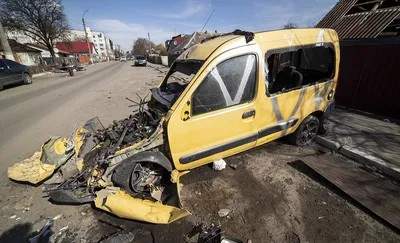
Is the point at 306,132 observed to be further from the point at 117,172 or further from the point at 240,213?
the point at 117,172

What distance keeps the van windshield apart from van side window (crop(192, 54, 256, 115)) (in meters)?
0.30

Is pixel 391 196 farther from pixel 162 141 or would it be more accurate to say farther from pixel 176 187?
pixel 162 141

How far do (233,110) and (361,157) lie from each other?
2720 millimetres

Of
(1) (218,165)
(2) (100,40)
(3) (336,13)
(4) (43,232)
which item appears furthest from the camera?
(2) (100,40)

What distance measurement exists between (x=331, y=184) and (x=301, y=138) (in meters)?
1.12

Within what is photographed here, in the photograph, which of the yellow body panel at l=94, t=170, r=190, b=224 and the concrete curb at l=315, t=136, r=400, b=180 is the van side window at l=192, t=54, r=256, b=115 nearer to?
the yellow body panel at l=94, t=170, r=190, b=224

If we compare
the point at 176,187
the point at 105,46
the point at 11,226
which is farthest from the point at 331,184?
the point at 105,46

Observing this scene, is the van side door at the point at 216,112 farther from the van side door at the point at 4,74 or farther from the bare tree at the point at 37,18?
the bare tree at the point at 37,18

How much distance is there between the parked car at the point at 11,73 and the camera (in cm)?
1023

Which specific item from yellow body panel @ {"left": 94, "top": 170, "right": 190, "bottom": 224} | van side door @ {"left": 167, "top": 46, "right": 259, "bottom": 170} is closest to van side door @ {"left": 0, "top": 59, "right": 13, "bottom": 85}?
yellow body panel @ {"left": 94, "top": 170, "right": 190, "bottom": 224}

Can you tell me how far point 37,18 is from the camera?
91.0 ft

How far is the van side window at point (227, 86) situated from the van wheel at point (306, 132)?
1632mm

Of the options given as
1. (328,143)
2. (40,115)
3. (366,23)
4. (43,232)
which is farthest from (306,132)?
(40,115)

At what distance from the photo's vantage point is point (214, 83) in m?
2.44
